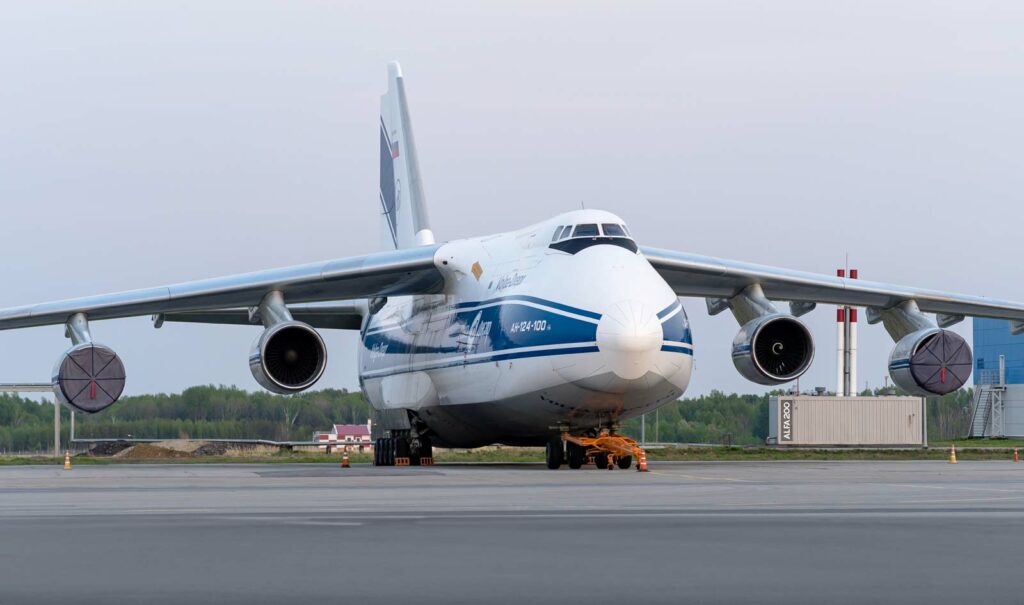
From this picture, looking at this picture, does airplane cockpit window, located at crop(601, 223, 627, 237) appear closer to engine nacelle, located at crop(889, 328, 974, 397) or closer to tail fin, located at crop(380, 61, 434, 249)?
engine nacelle, located at crop(889, 328, 974, 397)

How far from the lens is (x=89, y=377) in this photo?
24.4 metres

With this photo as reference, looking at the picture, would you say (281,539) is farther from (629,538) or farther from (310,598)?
(310,598)

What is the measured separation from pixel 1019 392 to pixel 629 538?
52.0 meters

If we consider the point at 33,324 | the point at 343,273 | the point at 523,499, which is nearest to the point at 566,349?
the point at 343,273

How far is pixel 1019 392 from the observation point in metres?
57.7

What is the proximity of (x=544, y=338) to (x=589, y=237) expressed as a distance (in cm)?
175

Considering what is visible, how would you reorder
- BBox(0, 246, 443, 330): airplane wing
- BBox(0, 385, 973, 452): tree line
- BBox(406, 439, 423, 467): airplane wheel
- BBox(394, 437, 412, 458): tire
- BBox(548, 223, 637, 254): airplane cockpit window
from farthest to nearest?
BBox(0, 385, 973, 452): tree line < BBox(394, 437, 412, 458): tire < BBox(406, 439, 423, 467): airplane wheel < BBox(0, 246, 443, 330): airplane wing < BBox(548, 223, 637, 254): airplane cockpit window

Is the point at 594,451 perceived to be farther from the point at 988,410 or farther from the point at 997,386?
the point at 988,410

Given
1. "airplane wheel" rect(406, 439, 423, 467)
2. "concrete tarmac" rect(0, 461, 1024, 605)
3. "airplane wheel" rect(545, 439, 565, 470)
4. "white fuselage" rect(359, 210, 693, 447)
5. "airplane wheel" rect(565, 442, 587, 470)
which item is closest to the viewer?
"concrete tarmac" rect(0, 461, 1024, 605)

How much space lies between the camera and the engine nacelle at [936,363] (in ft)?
83.8

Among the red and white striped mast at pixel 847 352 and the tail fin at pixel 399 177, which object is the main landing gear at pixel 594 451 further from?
the red and white striped mast at pixel 847 352

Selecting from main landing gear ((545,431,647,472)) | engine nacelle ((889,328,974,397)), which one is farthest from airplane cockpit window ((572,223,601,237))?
engine nacelle ((889,328,974,397))

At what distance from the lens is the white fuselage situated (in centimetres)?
2123

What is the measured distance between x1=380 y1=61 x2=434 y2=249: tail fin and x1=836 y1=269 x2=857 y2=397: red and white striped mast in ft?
53.1
